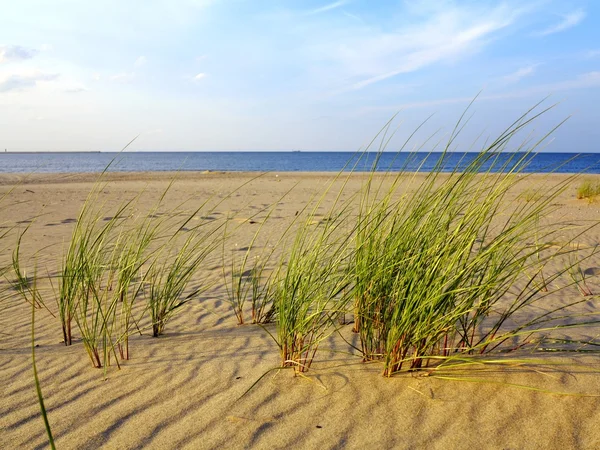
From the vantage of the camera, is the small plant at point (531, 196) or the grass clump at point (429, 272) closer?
the grass clump at point (429, 272)

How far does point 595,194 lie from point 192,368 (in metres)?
9.98

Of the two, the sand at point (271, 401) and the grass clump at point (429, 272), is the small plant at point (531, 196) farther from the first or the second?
the sand at point (271, 401)

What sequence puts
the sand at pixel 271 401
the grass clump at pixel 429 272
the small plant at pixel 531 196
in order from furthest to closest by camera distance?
the small plant at pixel 531 196 → the grass clump at pixel 429 272 → the sand at pixel 271 401

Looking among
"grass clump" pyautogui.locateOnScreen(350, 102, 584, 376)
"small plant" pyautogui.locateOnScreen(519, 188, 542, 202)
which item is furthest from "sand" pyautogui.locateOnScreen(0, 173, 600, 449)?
"small plant" pyautogui.locateOnScreen(519, 188, 542, 202)

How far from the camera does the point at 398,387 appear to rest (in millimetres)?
2164

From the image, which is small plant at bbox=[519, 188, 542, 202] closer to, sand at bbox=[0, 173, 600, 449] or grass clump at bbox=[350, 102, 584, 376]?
grass clump at bbox=[350, 102, 584, 376]

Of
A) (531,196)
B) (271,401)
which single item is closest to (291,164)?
(531,196)

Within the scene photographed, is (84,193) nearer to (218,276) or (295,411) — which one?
(218,276)

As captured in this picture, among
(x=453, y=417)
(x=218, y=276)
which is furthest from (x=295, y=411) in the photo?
(x=218, y=276)

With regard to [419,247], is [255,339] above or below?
below

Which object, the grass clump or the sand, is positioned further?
the grass clump

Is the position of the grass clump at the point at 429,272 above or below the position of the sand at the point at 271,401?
above

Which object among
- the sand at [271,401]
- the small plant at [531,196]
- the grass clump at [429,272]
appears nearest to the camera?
the sand at [271,401]

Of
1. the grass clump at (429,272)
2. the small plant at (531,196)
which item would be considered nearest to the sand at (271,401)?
the grass clump at (429,272)
